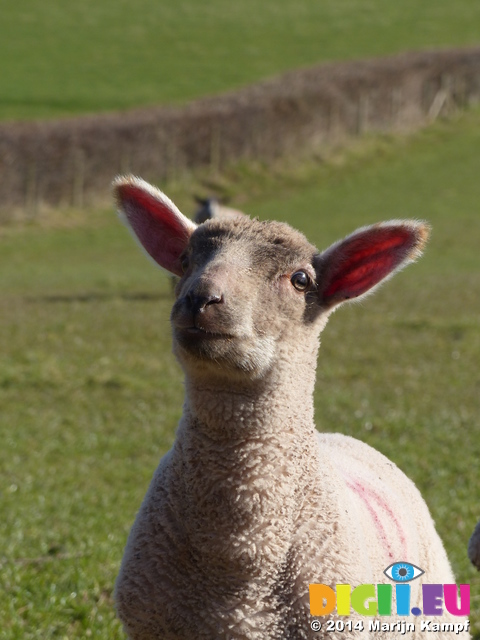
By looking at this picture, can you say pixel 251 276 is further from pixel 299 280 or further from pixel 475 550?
pixel 475 550

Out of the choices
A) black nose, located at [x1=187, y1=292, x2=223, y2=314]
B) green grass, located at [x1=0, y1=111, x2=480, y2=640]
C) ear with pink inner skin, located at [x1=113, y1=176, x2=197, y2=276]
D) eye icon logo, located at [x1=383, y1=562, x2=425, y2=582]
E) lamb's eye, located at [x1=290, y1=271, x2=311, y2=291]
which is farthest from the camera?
green grass, located at [x1=0, y1=111, x2=480, y2=640]

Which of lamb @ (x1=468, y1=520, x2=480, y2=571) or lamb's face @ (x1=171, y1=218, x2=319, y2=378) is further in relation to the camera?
lamb @ (x1=468, y1=520, x2=480, y2=571)

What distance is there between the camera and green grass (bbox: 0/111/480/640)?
600 centimetres

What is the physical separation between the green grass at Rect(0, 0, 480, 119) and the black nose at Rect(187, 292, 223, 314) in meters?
33.1

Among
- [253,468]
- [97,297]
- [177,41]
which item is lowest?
[97,297]

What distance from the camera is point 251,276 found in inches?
143

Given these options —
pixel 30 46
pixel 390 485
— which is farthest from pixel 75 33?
pixel 390 485

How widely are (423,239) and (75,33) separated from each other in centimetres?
4289

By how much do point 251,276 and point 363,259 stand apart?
0.55 metres

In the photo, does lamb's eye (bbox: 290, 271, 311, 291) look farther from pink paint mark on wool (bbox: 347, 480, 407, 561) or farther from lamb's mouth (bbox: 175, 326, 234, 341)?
pink paint mark on wool (bbox: 347, 480, 407, 561)

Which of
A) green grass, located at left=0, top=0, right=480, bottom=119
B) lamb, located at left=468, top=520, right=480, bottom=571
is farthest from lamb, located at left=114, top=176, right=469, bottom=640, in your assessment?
green grass, located at left=0, top=0, right=480, bottom=119

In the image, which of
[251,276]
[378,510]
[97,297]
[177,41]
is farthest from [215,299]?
[177,41]

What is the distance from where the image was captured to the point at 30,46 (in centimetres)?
4253

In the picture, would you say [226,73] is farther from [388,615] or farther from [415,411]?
[388,615]
